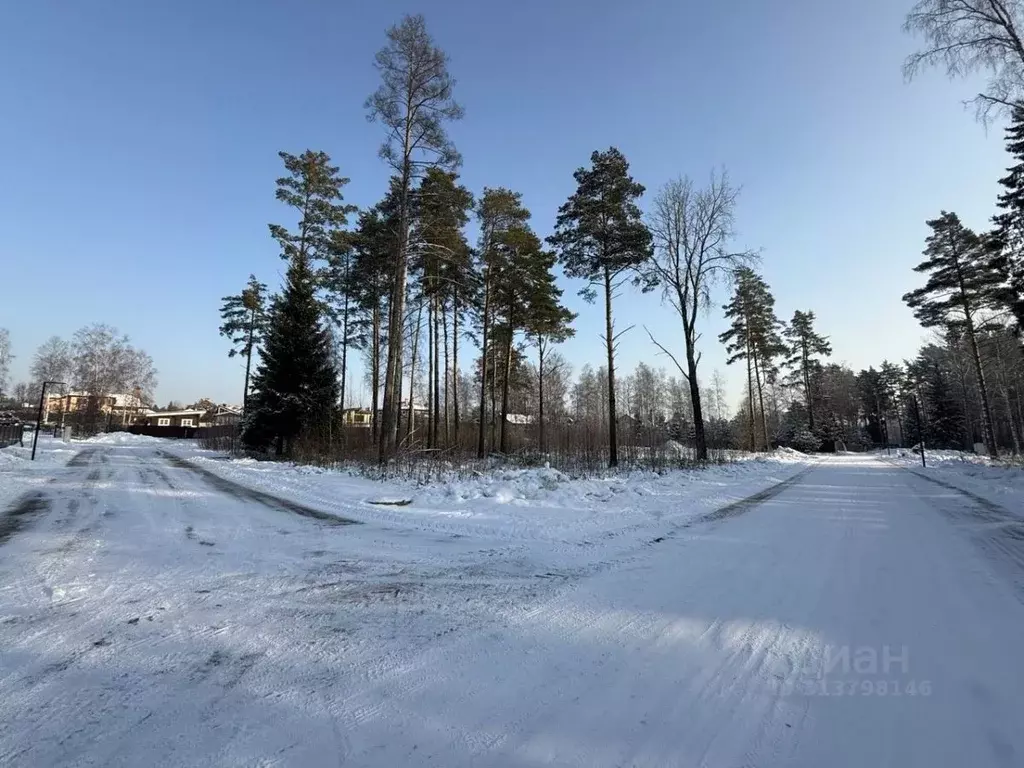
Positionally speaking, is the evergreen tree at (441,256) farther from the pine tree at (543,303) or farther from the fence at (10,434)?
the fence at (10,434)

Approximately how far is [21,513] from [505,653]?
8928 millimetres

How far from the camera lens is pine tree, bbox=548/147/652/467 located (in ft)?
61.3

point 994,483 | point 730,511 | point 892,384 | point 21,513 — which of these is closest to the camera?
point 21,513

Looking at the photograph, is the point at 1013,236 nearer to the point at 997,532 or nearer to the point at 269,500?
the point at 997,532

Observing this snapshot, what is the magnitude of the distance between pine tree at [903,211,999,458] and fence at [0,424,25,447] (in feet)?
158

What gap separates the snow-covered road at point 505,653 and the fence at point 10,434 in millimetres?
25274

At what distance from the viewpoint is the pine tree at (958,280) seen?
82.2 ft

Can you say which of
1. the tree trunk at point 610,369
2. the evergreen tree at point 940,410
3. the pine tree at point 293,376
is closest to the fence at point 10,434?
the pine tree at point 293,376

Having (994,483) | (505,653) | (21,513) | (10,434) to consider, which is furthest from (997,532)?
(10,434)

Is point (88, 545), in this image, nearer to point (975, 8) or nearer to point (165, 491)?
point (165, 491)

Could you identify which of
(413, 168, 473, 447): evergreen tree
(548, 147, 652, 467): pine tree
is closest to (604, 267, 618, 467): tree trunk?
(548, 147, 652, 467): pine tree

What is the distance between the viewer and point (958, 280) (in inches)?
1026

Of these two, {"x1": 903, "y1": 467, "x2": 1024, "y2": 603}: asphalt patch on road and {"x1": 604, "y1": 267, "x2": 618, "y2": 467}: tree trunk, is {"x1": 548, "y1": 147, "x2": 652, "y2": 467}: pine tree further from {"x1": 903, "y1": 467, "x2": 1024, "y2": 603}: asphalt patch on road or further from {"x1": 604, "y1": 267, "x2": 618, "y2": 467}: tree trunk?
{"x1": 903, "y1": 467, "x2": 1024, "y2": 603}: asphalt patch on road

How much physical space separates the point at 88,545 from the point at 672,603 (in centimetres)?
644
